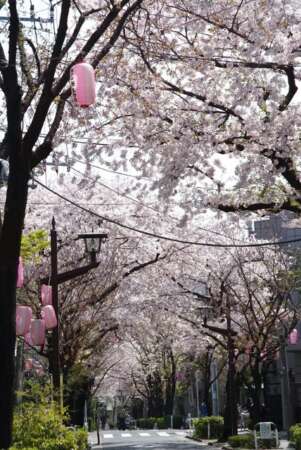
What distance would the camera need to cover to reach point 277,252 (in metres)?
28.7

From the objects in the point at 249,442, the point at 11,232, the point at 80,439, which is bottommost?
the point at 249,442

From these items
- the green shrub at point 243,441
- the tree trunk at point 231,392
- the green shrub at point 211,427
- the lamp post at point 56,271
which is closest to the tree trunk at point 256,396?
the green shrub at point 243,441

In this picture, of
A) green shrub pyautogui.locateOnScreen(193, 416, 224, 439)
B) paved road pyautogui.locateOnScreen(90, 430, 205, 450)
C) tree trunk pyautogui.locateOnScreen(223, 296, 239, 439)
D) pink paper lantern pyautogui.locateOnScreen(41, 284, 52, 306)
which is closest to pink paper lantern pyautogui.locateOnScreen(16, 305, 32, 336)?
pink paper lantern pyautogui.locateOnScreen(41, 284, 52, 306)

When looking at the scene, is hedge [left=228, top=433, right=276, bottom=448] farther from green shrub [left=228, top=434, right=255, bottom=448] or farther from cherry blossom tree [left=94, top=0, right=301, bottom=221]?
cherry blossom tree [left=94, top=0, right=301, bottom=221]

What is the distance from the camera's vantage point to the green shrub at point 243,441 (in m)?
26.1

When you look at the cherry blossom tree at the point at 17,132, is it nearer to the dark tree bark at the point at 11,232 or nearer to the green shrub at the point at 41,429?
the dark tree bark at the point at 11,232

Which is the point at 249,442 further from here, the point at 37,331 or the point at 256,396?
the point at 37,331

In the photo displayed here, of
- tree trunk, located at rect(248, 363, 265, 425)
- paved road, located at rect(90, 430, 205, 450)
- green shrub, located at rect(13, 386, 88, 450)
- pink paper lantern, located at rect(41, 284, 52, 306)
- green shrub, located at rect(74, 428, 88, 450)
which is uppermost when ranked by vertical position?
pink paper lantern, located at rect(41, 284, 52, 306)

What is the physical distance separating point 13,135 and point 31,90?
1308 mm

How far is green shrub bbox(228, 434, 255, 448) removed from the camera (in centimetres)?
2608

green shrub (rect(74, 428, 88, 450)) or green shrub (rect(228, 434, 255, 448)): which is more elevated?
green shrub (rect(74, 428, 88, 450))

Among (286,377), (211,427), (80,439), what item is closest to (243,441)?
(80,439)

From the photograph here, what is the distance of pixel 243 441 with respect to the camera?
27.1 metres

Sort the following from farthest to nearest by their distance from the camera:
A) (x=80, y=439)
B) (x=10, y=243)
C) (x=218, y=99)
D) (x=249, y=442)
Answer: (x=249, y=442)
(x=80, y=439)
(x=218, y=99)
(x=10, y=243)
